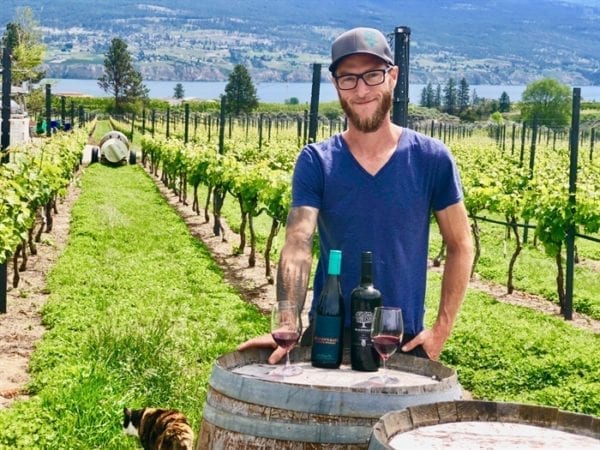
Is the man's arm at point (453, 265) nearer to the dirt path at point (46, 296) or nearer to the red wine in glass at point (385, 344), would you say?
the red wine in glass at point (385, 344)

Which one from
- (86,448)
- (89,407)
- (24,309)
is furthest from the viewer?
(24,309)

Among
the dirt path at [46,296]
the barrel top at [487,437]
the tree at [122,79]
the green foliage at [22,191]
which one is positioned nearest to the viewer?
the barrel top at [487,437]

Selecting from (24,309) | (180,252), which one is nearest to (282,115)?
(180,252)

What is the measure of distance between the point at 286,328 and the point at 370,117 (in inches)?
28.8

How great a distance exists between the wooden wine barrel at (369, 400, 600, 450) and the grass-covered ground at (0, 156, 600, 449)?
3457mm

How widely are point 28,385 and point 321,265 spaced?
4.39 m

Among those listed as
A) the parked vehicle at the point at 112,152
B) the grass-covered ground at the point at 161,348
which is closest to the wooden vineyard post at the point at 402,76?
the grass-covered ground at the point at 161,348

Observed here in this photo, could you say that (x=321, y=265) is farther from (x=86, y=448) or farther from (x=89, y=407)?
(x=89, y=407)

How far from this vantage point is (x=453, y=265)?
12.1ft

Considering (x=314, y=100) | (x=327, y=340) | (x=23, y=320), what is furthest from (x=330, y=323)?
(x=314, y=100)

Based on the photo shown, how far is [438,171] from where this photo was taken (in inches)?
139

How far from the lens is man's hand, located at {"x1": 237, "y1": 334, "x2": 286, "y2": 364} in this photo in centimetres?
329

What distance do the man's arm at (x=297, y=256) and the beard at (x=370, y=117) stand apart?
0.98ft

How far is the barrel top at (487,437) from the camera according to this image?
8.29ft
